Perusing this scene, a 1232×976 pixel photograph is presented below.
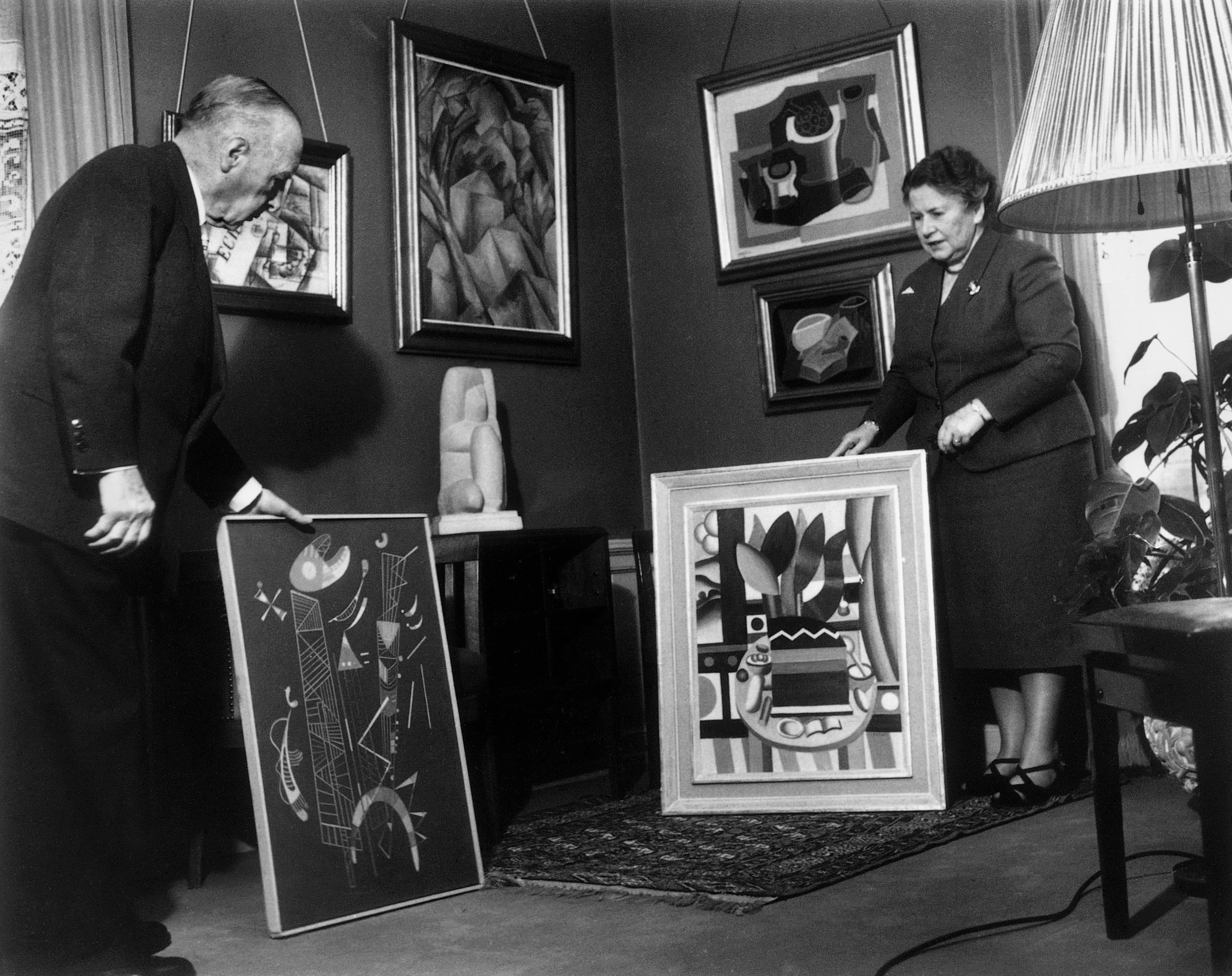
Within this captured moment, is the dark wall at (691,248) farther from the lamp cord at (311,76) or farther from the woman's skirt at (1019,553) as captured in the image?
the lamp cord at (311,76)

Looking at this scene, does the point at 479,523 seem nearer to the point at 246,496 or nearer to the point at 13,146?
the point at 246,496

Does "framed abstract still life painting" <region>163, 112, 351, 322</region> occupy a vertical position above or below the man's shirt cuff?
above

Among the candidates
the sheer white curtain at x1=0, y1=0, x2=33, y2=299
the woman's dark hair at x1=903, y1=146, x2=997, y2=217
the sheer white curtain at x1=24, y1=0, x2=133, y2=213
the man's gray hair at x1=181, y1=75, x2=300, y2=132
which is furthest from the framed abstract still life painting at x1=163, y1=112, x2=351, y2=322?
the woman's dark hair at x1=903, y1=146, x2=997, y2=217

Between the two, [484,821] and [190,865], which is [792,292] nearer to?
[484,821]

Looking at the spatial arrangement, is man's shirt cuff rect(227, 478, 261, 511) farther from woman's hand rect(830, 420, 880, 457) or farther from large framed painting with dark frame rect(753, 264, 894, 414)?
large framed painting with dark frame rect(753, 264, 894, 414)

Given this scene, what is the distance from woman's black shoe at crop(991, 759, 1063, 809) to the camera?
333 cm

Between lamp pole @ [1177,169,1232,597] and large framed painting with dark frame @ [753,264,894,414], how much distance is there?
1.84 m

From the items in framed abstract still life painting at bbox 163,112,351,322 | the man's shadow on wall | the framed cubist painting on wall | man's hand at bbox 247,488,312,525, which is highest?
framed abstract still life painting at bbox 163,112,351,322

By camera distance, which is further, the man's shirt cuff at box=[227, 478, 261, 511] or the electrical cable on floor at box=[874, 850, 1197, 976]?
the man's shirt cuff at box=[227, 478, 261, 511]

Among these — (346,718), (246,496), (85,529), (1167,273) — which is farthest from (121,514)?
(1167,273)

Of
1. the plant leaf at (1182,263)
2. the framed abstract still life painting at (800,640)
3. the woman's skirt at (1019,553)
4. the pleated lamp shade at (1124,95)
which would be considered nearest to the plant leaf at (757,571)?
the framed abstract still life painting at (800,640)

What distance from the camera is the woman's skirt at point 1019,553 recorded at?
3404 millimetres

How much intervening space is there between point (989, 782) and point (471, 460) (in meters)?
1.66

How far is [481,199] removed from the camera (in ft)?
13.8
